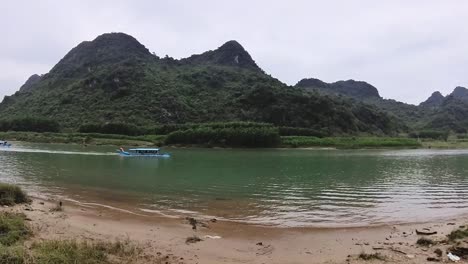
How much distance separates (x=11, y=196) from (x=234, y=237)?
1205 centimetres

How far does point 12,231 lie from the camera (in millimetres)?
13031

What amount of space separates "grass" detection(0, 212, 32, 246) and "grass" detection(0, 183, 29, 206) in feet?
22.8

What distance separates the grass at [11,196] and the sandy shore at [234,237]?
34.0 inches

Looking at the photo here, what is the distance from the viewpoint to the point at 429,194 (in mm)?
29578

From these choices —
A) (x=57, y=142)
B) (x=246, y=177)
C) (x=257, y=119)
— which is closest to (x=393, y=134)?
(x=257, y=119)

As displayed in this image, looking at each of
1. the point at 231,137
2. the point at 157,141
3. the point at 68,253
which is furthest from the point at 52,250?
the point at 157,141

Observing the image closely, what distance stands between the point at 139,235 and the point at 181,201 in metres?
9.40

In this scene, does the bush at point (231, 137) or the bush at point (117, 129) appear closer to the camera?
the bush at point (231, 137)

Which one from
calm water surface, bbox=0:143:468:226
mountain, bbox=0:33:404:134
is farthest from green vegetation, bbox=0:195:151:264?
mountain, bbox=0:33:404:134

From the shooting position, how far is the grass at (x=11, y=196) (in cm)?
2072

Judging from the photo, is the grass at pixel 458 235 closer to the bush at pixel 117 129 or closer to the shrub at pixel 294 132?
the shrub at pixel 294 132

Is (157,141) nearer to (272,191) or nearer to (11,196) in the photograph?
(272,191)

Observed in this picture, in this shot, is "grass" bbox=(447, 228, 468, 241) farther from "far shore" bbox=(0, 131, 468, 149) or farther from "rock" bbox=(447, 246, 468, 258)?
"far shore" bbox=(0, 131, 468, 149)

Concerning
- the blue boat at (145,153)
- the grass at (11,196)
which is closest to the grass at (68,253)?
the grass at (11,196)
